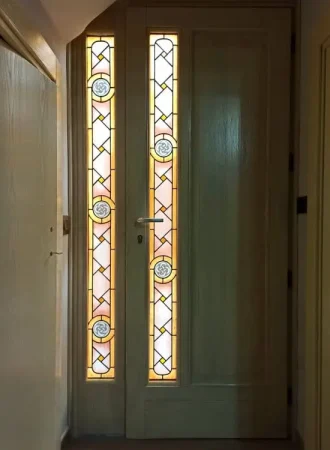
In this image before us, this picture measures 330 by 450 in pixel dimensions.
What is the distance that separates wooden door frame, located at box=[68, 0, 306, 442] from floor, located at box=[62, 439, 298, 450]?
0.27 feet

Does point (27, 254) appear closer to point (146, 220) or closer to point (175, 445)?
point (146, 220)

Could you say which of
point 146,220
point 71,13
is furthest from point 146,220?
point 71,13

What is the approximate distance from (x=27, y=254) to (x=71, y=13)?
1.09 m

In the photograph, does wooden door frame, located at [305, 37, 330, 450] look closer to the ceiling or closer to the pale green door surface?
the pale green door surface

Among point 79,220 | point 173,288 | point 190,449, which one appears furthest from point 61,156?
point 190,449

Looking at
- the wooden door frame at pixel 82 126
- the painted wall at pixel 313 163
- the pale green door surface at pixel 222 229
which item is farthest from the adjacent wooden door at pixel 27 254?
the painted wall at pixel 313 163

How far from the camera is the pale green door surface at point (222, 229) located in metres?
2.23

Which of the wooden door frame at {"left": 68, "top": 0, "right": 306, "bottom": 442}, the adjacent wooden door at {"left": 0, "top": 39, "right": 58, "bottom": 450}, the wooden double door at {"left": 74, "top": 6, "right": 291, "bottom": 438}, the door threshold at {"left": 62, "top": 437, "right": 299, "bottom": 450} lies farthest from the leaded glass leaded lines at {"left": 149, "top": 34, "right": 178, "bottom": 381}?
the adjacent wooden door at {"left": 0, "top": 39, "right": 58, "bottom": 450}

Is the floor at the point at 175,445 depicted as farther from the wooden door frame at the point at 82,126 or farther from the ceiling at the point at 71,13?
the ceiling at the point at 71,13

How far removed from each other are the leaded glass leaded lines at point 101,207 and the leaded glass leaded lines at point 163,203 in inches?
8.1

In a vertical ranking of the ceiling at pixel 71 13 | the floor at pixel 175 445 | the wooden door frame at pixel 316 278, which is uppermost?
the ceiling at pixel 71 13

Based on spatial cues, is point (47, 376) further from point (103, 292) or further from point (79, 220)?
point (79, 220)

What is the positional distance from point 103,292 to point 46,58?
1.18 m

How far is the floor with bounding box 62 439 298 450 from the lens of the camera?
86.3 inches
